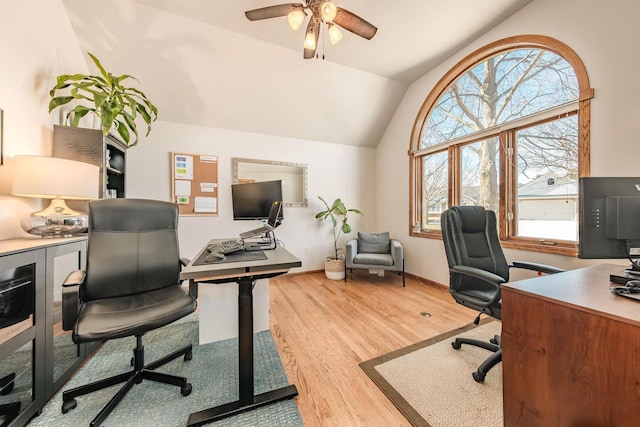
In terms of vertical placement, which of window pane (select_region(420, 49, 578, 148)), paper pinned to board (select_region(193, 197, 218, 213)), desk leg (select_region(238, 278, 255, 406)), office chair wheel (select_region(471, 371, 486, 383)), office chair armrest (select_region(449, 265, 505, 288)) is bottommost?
office chair wheel (select_region(471, 371, 486, 383))

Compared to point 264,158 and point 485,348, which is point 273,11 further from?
point 485,348

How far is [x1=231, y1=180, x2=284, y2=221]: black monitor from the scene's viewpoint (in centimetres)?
264

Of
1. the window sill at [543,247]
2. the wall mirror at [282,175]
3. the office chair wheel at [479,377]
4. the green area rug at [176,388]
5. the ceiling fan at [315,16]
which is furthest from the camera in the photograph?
the wall mirror at [282,175]

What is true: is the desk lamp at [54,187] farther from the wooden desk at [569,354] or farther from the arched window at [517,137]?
the arched window at [517,137]

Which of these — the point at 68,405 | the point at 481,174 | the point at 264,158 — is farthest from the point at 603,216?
the point at 264,158

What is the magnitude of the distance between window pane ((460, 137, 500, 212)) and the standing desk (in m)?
2.67

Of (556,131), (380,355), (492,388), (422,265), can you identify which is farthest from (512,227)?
(380,355)

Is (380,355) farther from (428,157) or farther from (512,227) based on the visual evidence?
(428,157)

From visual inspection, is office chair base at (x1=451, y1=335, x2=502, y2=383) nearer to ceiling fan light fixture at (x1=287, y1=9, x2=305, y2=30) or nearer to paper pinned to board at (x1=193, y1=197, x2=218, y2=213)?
ceiling fan light fixture at (x1=287, y1=9, x2=305, y2=30)

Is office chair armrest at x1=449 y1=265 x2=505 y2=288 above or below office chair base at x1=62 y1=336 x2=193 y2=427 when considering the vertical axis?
above

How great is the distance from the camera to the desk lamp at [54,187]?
1.43 meters

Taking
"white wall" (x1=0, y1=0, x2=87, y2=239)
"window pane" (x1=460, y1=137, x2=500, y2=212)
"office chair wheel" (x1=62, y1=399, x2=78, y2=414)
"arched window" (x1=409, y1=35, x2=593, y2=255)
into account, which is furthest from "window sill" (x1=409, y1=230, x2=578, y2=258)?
"white wall" (x1=0, y1=0, x2=87, y2=239)

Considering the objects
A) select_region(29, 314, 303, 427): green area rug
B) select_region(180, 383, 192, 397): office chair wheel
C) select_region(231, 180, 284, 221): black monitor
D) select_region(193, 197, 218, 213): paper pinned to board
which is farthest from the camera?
select_region(193, 197, 218, 213): paper pinned to board

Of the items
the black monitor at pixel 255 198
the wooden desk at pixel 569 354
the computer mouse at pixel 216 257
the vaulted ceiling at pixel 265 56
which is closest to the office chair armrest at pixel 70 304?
the computer mouse at pixel 216 257
